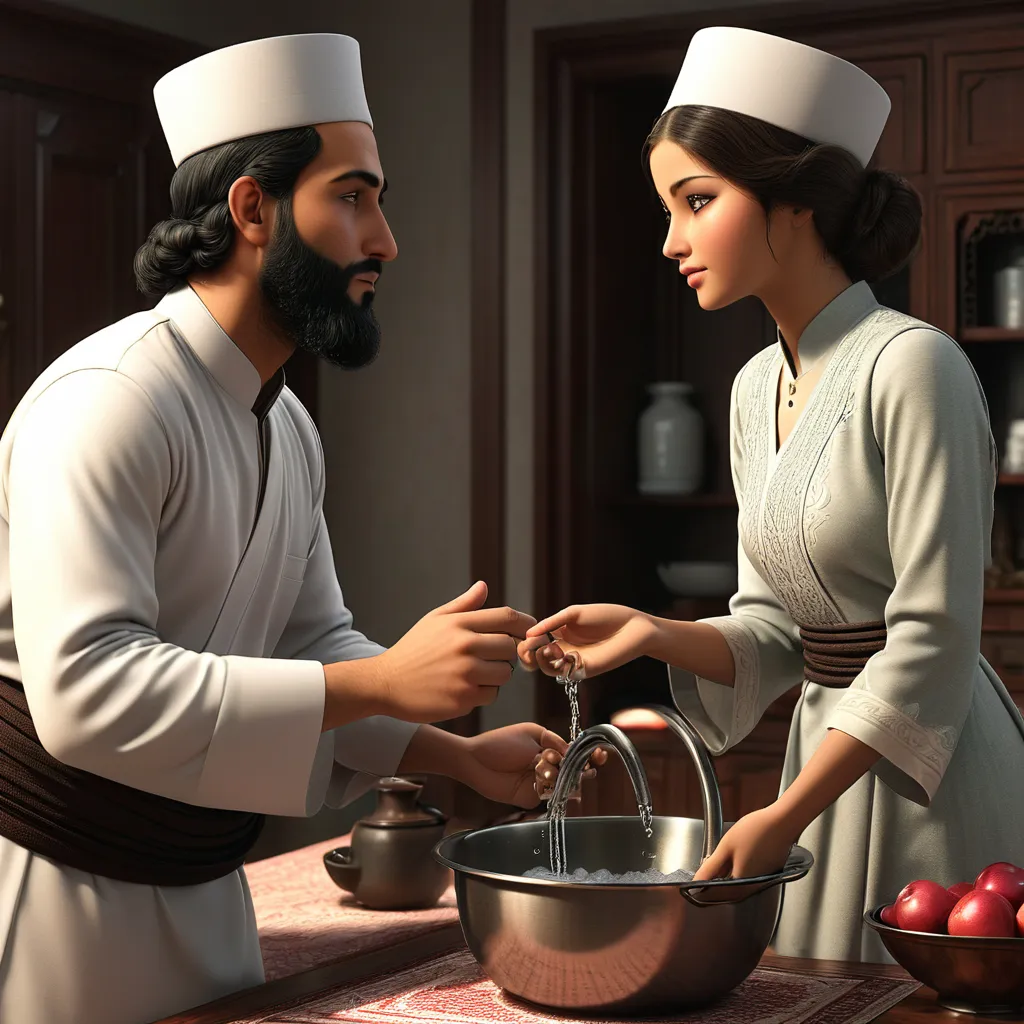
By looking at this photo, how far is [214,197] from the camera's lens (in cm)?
179

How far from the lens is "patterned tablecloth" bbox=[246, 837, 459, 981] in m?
2.08

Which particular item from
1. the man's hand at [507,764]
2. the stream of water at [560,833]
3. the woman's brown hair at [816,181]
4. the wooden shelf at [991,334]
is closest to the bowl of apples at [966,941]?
the stream of water at [560,833]

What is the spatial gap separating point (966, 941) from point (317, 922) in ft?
3.98

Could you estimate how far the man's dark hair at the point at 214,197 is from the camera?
1.76m

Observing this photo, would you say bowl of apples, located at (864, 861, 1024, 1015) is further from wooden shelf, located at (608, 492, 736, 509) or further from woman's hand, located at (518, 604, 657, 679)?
wooden shelf, located at (608, 492, 736, 509)

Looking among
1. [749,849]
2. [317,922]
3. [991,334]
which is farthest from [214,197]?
[991,334]

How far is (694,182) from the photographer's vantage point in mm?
1815

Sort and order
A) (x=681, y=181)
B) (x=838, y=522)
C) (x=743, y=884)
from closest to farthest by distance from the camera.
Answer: (x=743, y=884) → (x=838, y=522) → (x=681, y=181)

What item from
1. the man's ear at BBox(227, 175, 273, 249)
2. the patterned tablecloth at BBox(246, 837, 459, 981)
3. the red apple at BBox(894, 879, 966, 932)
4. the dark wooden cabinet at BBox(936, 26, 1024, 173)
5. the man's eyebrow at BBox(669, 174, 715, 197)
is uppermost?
the dark wooden cabinet at BBox(936, 26, 1024, 173)

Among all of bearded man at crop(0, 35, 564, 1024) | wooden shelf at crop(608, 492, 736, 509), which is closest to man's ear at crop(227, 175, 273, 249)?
bearded man at crop(0, 35, 564, 1024)

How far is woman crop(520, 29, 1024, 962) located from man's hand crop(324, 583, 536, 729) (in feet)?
0.35

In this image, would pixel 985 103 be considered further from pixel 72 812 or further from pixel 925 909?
pixel 72 812

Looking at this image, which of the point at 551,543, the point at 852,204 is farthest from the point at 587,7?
the point at 852,204

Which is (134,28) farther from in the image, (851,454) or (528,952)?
(528,952)
